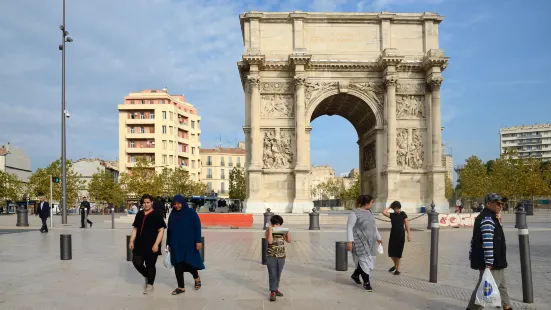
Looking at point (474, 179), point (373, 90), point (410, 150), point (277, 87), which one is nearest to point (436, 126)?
point (410, 150)

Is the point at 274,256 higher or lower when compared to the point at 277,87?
lower

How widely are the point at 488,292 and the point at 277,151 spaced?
85.2ft

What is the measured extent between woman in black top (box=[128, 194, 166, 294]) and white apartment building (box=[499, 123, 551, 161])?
15746 centimetres

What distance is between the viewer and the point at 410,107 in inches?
1280

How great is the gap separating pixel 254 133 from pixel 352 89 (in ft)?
22.4

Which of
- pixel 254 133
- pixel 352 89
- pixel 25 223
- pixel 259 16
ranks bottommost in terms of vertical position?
pixel 25 223

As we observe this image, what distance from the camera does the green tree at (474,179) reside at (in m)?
56.8

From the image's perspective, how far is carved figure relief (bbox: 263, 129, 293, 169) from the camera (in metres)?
31.9

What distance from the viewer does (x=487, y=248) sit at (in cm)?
627

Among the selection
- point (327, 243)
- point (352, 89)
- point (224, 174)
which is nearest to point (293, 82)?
point (352, 89)

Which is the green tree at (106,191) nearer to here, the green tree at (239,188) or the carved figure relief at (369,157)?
the green tree at (239,188)

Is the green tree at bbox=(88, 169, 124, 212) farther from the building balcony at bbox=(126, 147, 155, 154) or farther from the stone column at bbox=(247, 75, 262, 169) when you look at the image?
the stone column at bbox=(247, 75, 262, 169)

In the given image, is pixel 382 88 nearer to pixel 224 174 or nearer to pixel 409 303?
pixel 409 303

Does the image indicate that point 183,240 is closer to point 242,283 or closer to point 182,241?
point 182,241
